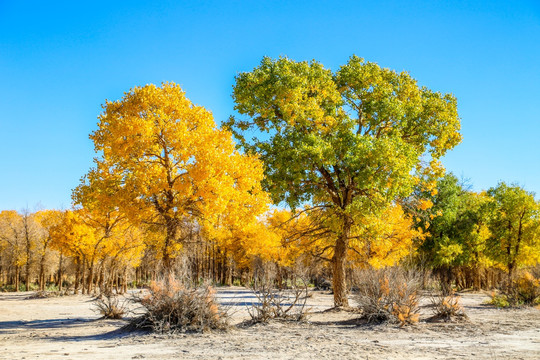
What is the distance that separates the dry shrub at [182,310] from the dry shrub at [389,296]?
443 cm

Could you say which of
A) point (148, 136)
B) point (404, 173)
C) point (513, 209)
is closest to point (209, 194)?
point (148, 136)

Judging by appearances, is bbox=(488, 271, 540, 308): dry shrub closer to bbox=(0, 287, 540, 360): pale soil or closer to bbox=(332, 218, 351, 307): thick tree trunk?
bbox=(0, 287, 540, 360): pale soil

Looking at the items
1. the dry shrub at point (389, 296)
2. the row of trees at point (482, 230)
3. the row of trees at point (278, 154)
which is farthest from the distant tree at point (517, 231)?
the dry shrub at point (389, 296)

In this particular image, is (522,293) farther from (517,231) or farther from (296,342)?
(517,231)

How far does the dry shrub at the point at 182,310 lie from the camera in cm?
1123

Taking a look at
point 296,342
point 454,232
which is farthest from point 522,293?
point 454,232

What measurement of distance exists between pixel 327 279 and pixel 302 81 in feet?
106

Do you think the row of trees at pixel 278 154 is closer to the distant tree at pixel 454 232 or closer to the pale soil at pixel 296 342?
the pale soil at pixel 296 342

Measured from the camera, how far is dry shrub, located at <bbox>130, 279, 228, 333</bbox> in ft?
Answer: 36.8

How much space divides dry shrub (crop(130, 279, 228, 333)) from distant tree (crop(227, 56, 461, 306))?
686 centimetres

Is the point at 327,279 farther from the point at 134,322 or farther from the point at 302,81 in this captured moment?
the point at 134,322

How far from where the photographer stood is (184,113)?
634 inches

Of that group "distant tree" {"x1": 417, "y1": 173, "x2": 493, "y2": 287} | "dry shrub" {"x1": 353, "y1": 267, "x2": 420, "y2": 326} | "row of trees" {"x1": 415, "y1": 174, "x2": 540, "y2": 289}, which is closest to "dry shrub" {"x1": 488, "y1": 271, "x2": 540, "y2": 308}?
"dry shrub" {"x1": 353, "y1": 267, "x2": 420, "y2": 326}

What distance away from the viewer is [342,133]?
16.9 m
